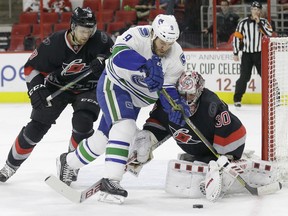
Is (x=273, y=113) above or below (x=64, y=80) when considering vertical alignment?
below

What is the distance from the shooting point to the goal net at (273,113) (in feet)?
13.8

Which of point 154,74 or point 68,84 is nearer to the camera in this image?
point 154,74

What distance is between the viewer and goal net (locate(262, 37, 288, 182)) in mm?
4215

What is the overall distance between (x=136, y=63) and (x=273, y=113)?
85 cm

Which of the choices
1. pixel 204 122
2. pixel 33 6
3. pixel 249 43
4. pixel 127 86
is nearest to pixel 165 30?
pixel 127 86

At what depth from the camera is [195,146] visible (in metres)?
4.09

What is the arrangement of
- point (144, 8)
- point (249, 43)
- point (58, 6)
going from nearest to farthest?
point (249, 43)
point (144, 8)
point (58, 6)

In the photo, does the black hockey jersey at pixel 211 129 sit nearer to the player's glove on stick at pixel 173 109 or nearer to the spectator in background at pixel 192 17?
the player's glove on stick at pixel 173 109

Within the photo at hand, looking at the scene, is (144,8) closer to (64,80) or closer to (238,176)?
(64,80)

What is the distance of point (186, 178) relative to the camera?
4.00m

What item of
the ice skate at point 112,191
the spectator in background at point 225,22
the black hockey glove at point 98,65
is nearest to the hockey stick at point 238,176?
the ice skate at point 112,191

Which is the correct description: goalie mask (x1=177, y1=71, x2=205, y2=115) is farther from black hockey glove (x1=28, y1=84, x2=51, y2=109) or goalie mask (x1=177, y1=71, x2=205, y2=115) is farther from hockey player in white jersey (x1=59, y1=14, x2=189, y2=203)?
black hockey glove (x1=28, y1=84, x2=51, y2=109)

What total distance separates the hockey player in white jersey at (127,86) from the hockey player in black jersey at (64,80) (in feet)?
0.89

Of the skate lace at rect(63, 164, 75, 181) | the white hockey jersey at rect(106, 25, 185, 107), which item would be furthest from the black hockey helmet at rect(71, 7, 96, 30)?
the skate lace at rect(63, 164, 75, 181)
